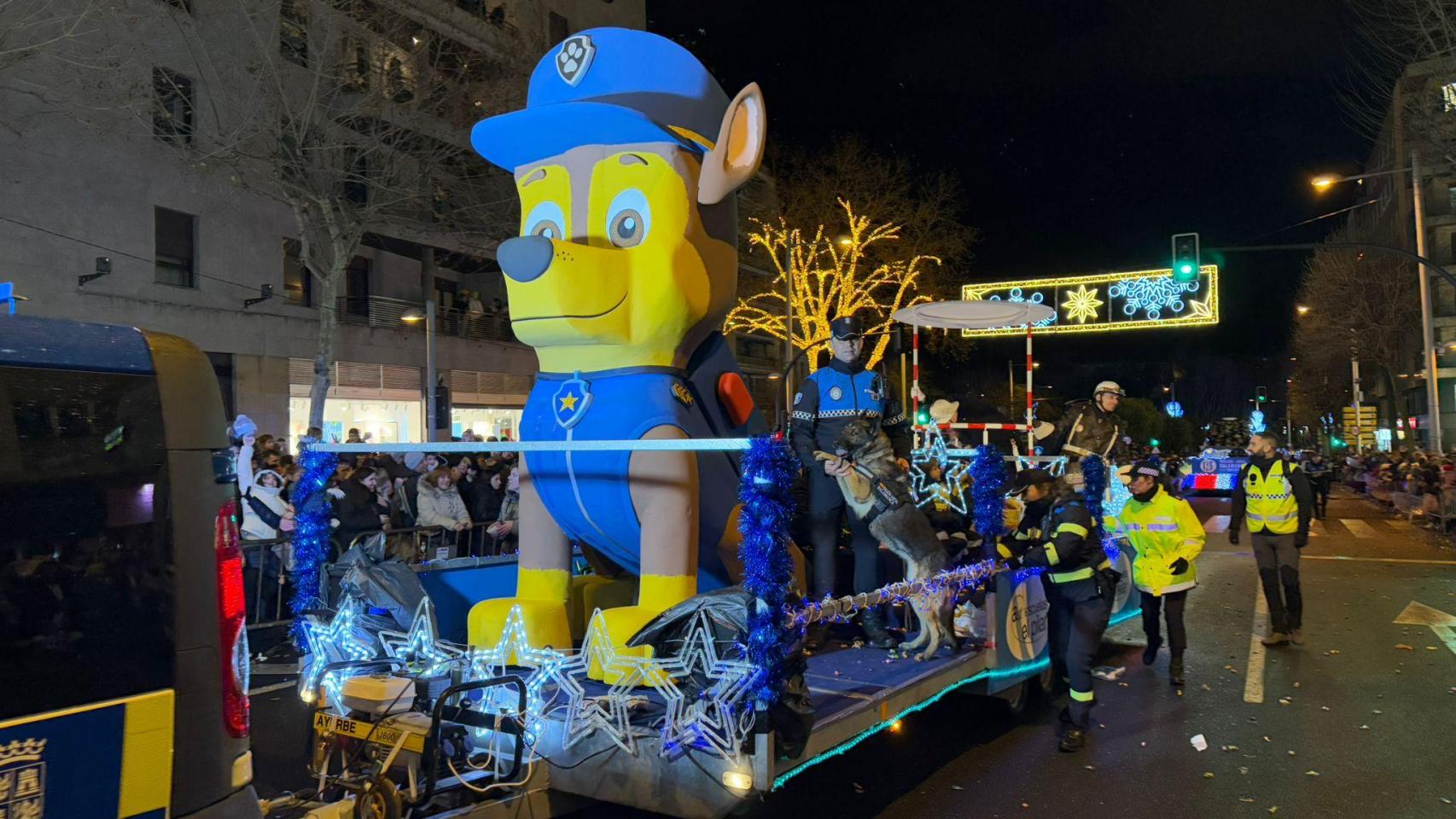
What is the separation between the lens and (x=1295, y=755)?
609 centimetres

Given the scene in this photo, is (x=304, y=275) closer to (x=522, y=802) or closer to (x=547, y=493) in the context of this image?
(x=547, y=493)

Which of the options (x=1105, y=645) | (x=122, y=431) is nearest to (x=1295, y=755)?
(x=1105, y=645)

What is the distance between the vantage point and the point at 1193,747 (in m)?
6.25

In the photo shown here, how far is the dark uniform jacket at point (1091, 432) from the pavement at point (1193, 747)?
1826 millimetres

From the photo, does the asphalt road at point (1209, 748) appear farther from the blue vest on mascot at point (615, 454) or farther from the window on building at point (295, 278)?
the window on building at point (295, 278)

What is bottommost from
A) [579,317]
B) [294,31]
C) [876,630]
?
[876,630]

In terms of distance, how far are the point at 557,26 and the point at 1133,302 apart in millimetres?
19823

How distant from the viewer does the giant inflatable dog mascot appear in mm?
5629

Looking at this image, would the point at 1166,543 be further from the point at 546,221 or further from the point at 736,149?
the point at 546,221

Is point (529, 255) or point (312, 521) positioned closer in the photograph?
point (312, 521)

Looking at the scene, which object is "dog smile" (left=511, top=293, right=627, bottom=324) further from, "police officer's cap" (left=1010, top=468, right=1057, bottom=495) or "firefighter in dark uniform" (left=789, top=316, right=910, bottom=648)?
"police officer's cap" (left=1010, top=468, right=1057, bottom=495)

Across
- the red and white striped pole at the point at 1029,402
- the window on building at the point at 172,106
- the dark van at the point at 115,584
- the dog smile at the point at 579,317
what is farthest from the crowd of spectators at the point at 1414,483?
the window on building at the point at 172,106

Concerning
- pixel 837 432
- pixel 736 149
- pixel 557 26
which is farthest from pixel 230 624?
pixel 557 26

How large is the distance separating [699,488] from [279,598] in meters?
5.08
